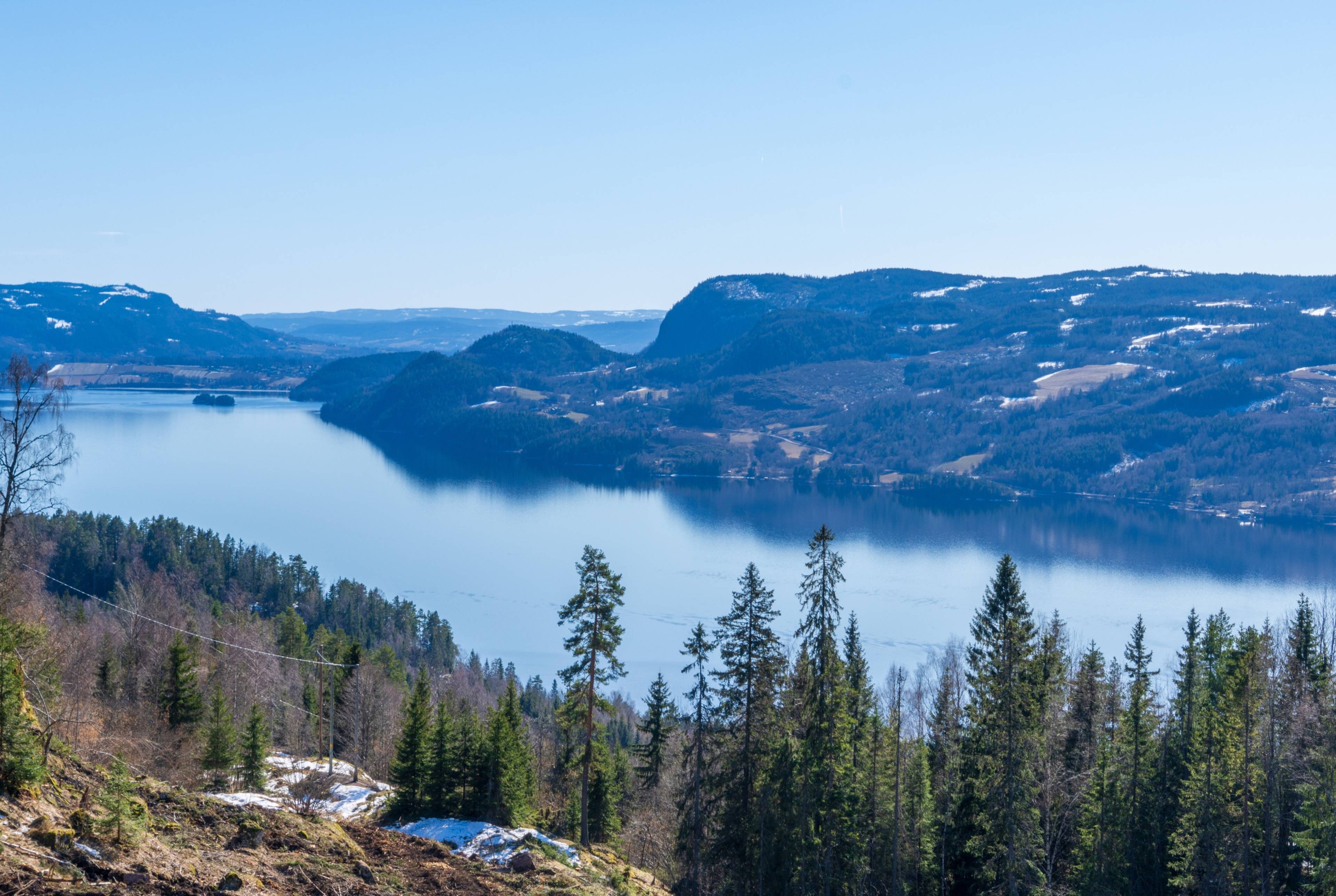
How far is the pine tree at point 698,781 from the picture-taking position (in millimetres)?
25297

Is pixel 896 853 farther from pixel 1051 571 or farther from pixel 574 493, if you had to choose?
pixel 574 493

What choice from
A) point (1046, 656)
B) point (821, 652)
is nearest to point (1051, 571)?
point (1046, 656)

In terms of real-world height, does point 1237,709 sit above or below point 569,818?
above

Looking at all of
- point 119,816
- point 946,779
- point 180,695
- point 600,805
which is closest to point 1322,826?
point 946,779

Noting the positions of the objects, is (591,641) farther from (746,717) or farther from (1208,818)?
(1208,818)

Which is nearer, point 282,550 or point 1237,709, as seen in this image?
point 1237,709

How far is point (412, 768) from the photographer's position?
23484 mm

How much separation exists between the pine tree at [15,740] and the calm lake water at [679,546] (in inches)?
2518

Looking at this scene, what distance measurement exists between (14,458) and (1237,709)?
28006 millimetres

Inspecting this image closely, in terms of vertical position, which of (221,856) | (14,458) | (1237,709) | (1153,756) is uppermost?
(14,458)

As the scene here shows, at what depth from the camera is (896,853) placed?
2527 cm

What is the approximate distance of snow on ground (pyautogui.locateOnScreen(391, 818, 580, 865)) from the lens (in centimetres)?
1719

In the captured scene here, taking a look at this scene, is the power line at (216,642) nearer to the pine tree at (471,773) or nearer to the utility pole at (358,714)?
the utility pole at (358,714)

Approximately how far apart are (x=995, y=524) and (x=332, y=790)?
13262 cm
